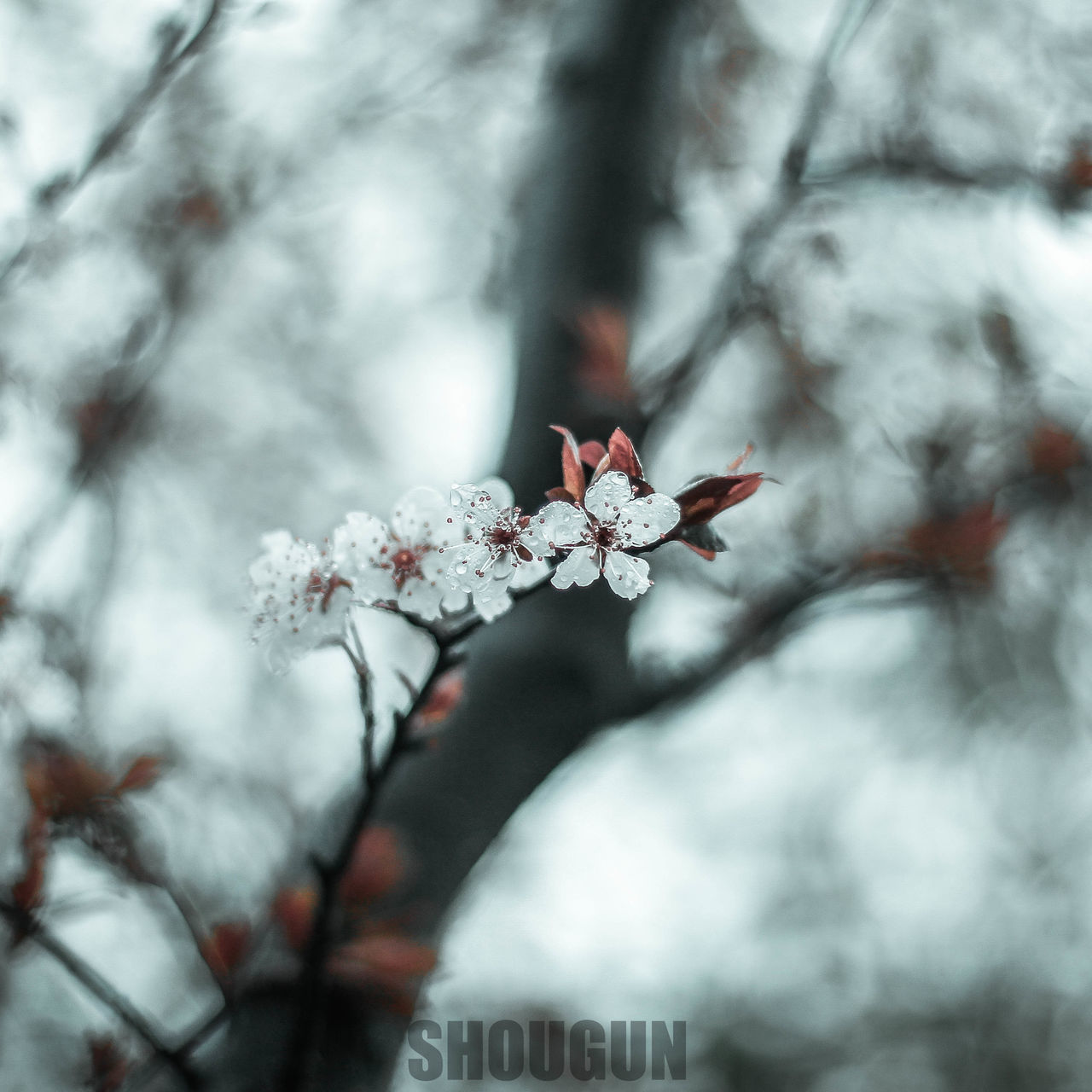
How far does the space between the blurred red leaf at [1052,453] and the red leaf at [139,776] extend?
1.28m

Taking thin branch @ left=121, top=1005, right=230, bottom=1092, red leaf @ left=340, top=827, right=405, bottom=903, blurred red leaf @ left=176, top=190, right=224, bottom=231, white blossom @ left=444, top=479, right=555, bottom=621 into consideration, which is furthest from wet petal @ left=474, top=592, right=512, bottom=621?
blurred red leaf @ left=176, top=190, right=224, bottom=231

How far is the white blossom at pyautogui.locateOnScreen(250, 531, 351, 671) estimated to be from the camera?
0.62 meters

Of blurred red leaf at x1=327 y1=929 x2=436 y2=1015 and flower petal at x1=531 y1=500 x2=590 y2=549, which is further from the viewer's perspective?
blurred red leaf at x1=327 y1=929 x2=436 y2=1015

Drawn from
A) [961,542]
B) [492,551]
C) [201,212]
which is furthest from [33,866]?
[201,212]

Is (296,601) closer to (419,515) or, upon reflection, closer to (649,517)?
(419,515)

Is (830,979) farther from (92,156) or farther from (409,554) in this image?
(92,156)

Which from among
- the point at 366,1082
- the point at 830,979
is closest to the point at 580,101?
the point at 366,1082

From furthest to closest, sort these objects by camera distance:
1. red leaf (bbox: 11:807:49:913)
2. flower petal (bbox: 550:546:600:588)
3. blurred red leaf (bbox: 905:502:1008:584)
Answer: blurred red leaf (bbox: 905:502:1008:584) → red leaf (bbox: 11:807:49:913) → flower petal (bbox: 550:546:600:588)

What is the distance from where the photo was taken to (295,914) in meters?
0.68

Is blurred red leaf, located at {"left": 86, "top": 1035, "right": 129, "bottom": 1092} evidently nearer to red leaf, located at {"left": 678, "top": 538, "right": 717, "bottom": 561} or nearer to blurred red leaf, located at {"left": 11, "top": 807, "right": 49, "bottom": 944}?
blurred red leaf, located at {"left": 11, "top": 807, "right": 49, "bottom": 944}

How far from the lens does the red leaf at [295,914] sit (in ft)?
2.23

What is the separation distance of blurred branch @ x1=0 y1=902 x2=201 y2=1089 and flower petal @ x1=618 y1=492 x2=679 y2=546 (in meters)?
0.52

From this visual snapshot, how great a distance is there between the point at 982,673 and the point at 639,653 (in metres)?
1.94

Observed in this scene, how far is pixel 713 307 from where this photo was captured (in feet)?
3.42
